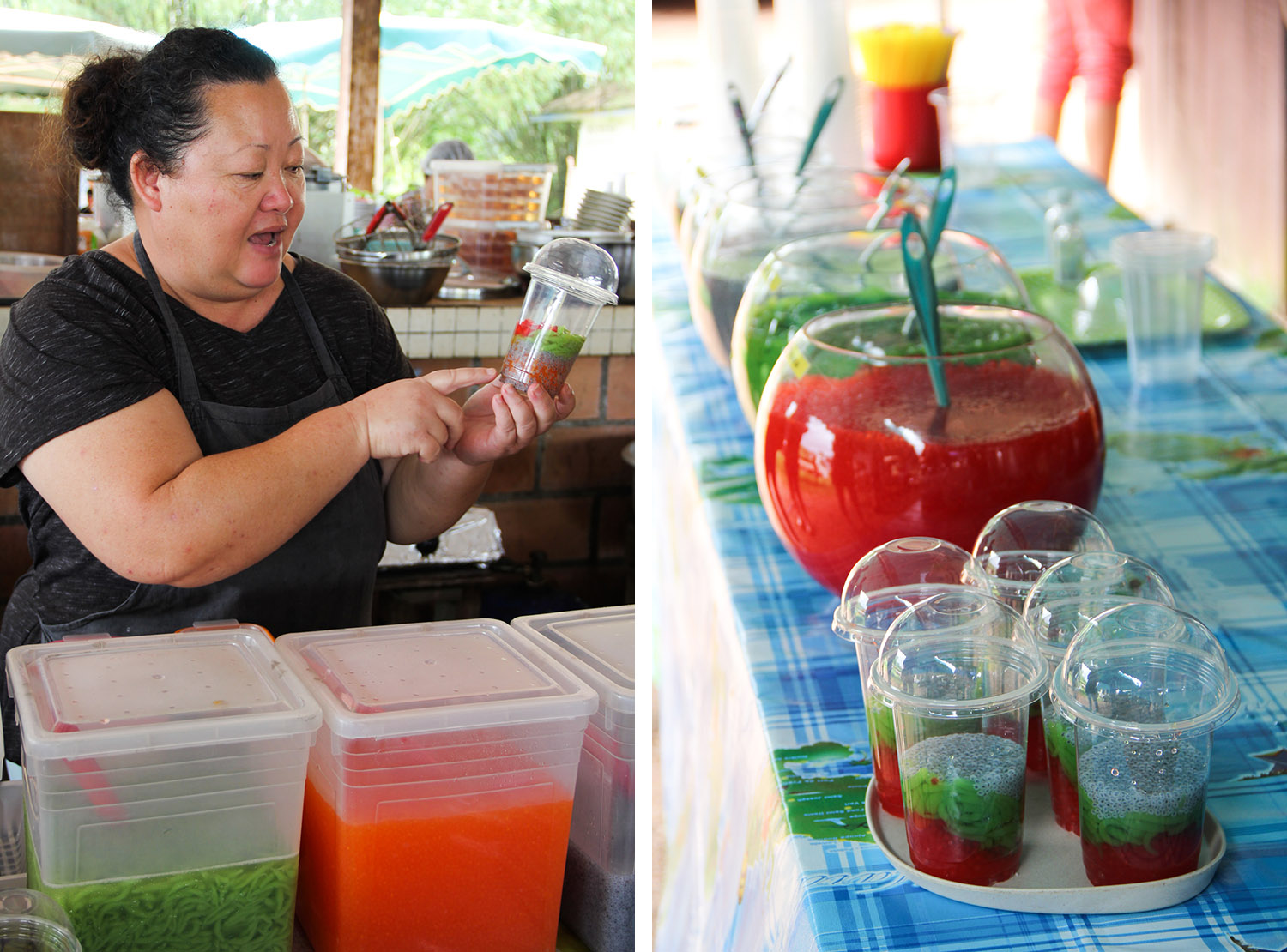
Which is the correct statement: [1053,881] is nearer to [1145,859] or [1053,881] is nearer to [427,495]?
[1145,859]

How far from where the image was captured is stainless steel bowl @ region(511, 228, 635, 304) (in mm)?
998

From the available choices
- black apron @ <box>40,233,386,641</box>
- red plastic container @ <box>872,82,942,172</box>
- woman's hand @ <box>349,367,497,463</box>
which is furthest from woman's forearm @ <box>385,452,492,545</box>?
red plastic container @ <box>872,82,942,172</box>

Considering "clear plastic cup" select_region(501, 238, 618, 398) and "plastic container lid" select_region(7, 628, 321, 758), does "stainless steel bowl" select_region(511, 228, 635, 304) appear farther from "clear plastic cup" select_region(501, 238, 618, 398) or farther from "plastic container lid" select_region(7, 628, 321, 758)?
"plastic container lid" select_region(7, 628, 321, 758)

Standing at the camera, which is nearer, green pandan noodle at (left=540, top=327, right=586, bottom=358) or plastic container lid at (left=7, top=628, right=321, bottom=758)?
plastic container lid at (left=7, top=628, right=321, bottom=758)

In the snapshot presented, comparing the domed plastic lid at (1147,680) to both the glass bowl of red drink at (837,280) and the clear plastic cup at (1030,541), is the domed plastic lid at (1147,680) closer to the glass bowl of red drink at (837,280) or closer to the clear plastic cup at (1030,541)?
the clear plastic cup at (1030,541)

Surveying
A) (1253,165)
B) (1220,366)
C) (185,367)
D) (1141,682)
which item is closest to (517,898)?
(1141,682)

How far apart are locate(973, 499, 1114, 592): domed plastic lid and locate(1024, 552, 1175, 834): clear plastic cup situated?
0.08 ft

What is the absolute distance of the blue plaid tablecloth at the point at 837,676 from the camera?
1.82 ft

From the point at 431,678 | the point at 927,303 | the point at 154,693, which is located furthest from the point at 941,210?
the point at 154,693

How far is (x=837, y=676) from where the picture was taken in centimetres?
77

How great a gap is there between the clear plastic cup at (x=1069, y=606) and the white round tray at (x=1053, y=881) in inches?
0.5

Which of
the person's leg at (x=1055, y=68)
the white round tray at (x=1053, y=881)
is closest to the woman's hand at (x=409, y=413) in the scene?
the white round tray at (x=1053, y=881)

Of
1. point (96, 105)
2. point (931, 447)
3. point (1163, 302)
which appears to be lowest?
point (931, 447)

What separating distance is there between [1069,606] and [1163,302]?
0.65m
